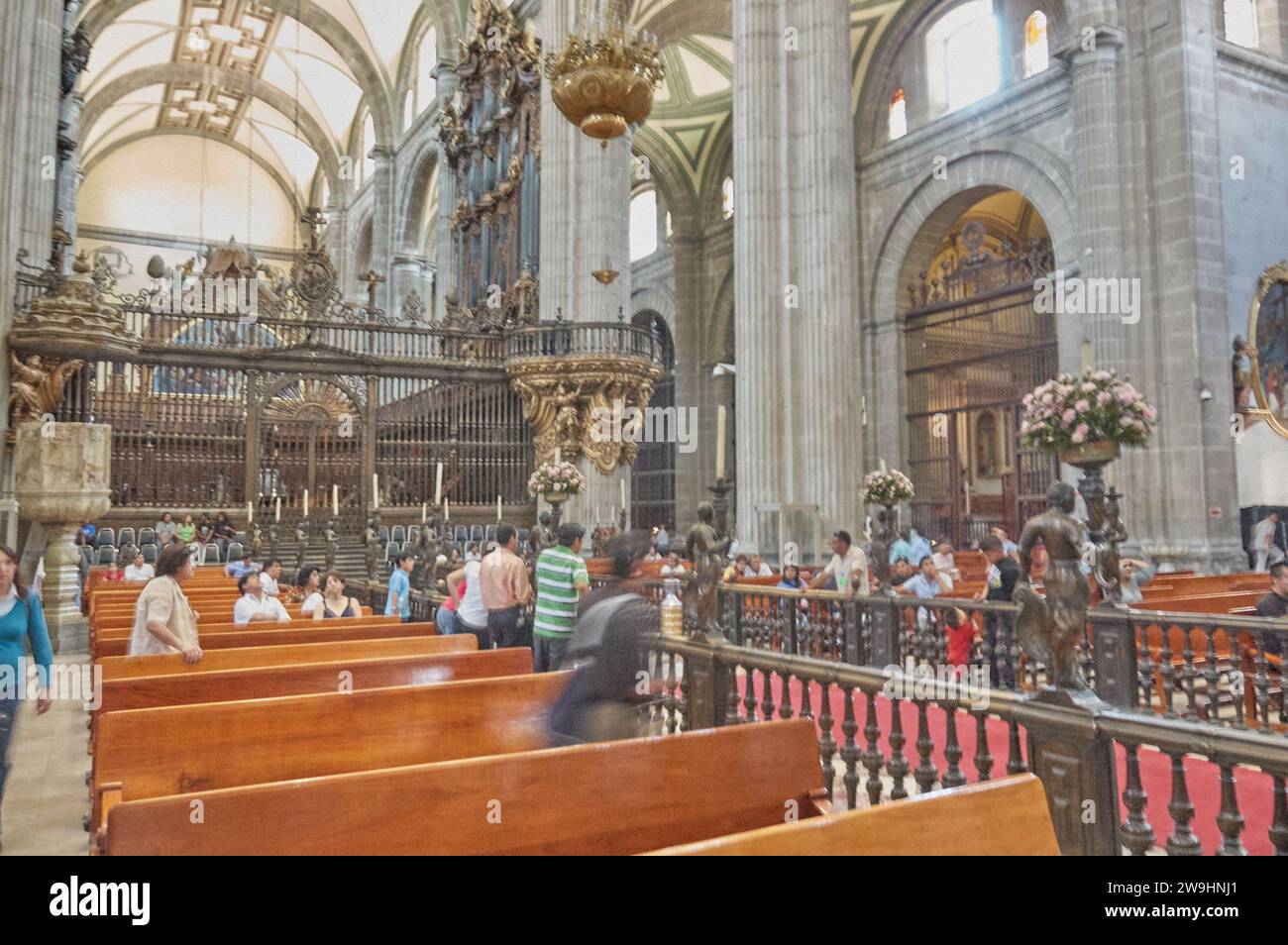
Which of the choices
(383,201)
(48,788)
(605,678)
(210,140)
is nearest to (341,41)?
(383,201)

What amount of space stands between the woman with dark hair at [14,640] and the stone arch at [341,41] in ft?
93.1

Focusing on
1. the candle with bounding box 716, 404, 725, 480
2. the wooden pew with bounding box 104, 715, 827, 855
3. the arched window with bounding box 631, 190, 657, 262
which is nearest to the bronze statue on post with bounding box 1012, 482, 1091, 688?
the wooden pew with bounding box 104, 715, 827, 855

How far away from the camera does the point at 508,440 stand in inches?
655

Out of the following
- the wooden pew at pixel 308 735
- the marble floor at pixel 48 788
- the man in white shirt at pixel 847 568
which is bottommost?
the marble floor at pixel 48 788

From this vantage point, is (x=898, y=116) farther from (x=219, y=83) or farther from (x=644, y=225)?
(x=219, y=83)

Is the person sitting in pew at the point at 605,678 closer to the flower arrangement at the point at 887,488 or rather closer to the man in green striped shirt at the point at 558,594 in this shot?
the man in green striped shirt at the point at 558,594

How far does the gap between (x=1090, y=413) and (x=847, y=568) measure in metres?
2.93

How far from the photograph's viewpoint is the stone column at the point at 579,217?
16.6 m

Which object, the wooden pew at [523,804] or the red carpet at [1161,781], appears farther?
the red carpet at [1161,781]

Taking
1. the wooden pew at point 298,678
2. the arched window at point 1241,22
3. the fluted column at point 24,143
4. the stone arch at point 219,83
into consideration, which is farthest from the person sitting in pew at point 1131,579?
the stone arch at point 219,83

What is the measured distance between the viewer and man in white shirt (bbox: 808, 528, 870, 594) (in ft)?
28.1

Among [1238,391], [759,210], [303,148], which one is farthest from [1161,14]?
[303,148]

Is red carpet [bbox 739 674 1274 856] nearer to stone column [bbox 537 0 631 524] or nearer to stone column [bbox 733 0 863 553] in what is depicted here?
stone column [bbox 733 0 863 553]
